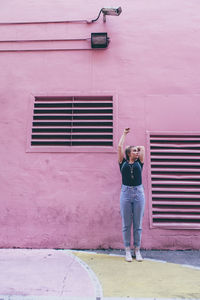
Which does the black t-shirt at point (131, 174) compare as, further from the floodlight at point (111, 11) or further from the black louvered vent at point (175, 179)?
the floodlight at point (111, 11)

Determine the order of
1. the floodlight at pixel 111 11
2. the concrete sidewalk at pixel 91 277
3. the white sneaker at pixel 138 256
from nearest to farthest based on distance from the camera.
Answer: the concrete sidewalk at pixel 91 277
the white sneaker at pixel 138 256
the floodlight at pixel 111 11

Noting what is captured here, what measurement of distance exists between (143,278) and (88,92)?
3588 millimetres

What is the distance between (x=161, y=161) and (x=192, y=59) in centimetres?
232

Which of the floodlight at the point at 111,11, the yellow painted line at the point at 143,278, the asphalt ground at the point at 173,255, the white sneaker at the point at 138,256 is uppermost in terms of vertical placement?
the floodlight at the point at 111,11

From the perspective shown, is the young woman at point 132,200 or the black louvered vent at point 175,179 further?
the black louvered vent at point 175,179

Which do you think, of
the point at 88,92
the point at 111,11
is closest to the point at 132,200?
the point at 88,92

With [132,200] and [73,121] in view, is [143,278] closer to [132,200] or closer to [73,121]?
[132,200]

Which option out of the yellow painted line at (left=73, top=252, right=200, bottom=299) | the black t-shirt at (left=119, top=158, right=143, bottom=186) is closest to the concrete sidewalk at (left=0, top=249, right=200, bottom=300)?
the yellow painted line at (left=73, top=252, right=200, bottom=299)

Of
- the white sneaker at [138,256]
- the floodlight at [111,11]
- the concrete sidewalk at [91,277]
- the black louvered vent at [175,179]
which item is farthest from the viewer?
the floodlight at [111,11]

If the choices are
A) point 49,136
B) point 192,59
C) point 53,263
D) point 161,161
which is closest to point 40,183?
point 49,136

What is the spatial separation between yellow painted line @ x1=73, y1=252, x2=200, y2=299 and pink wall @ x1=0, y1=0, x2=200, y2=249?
74cm

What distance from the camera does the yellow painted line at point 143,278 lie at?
9.50 feet

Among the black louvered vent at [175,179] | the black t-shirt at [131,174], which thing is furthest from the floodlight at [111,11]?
the black t-shirt at [131,174]

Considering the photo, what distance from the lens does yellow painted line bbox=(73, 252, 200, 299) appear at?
2.90m
